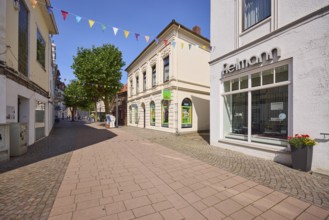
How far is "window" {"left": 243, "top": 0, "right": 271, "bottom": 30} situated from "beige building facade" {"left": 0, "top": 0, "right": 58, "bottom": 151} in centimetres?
796

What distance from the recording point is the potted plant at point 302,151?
14.4ft

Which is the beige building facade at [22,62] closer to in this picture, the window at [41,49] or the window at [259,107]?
the window at [41,49]

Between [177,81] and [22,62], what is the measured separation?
9.55 metres

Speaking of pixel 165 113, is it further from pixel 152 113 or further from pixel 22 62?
pixel 22 62

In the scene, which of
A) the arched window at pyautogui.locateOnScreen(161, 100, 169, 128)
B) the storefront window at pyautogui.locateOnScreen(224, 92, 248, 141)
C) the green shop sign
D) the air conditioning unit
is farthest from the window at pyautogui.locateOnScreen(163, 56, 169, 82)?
the air conditioning unit

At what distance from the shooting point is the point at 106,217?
2.46 meters

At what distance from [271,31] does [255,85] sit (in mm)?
1923

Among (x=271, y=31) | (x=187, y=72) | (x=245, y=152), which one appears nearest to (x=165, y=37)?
(x=187, y=72)

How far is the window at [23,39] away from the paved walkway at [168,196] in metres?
5.90

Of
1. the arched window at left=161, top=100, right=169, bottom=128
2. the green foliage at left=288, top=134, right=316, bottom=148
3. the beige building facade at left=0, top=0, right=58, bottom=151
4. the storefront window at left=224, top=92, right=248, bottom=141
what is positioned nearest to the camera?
the green foliage at left=288, top=134, right=316, bottom=148

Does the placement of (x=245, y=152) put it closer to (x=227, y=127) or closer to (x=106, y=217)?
(x=227, y=127)

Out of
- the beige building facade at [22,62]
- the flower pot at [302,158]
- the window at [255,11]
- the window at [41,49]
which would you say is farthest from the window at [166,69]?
the flower pot at [302,158]

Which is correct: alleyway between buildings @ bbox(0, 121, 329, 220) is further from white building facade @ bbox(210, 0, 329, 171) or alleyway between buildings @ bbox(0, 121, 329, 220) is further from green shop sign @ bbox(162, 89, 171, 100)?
green shop sign @ bbox(162, 89, 171, 100)

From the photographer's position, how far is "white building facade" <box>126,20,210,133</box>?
1314 cm
